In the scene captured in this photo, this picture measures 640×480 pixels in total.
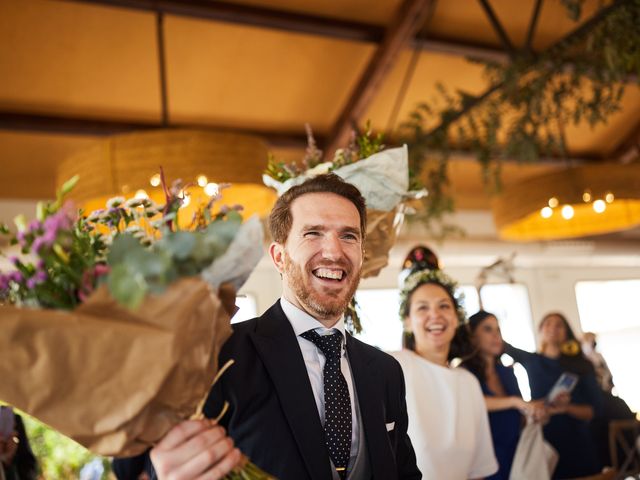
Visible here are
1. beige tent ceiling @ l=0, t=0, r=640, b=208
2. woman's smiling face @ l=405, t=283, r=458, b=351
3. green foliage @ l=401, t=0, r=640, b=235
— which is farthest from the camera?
beige tent ceiling @ l=0, t=0, r=640, b=208

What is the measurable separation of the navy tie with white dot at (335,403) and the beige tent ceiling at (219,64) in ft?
14.8

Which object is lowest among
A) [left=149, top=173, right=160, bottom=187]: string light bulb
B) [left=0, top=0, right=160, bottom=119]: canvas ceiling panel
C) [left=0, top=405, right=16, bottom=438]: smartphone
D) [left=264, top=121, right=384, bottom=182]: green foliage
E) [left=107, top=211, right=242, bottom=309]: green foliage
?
[left=0, top=405, right=16, bottom=438]: smartphone

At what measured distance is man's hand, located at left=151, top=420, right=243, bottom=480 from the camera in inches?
45.6

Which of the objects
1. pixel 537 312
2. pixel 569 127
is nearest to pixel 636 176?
pixel 569 127

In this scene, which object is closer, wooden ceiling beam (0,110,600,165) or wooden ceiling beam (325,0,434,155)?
wooden ceiling beam (325,0,434,155)

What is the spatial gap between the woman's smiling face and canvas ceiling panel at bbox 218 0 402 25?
4.05m

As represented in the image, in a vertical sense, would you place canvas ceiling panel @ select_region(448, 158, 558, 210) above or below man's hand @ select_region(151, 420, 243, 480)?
above

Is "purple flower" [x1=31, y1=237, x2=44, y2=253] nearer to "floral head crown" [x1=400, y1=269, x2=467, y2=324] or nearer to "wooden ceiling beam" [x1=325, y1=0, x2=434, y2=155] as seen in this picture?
"floral head crown" [x1=400, y1=269, x2=467, y2=324]

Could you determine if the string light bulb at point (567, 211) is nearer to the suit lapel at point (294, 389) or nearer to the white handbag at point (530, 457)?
the white handbag at point (530, 457)

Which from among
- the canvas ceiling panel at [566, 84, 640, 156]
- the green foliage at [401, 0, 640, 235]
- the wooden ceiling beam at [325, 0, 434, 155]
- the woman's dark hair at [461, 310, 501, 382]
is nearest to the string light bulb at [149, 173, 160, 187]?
the woman's dark hair at [461, 310, 501, 382]

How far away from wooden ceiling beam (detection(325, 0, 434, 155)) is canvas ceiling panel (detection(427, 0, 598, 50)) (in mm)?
367

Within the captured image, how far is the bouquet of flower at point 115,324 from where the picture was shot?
39.7 inches

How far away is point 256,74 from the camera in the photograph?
7.02 m

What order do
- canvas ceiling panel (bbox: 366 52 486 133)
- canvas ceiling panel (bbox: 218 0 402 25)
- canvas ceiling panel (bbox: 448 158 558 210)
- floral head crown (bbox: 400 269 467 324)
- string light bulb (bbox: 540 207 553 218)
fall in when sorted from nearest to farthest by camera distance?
1. floral head crown (bbox: 400 269 467 324)
2. string light bulb (bbox: 540 207 553 218)
3. canvas ceiling panel (bbox: 218 0 402 25)
4. canvas ceiling panel (bbox: 366 52 486 133)
5. canvas ceiling panel (bbox: 448 158 558 210)
